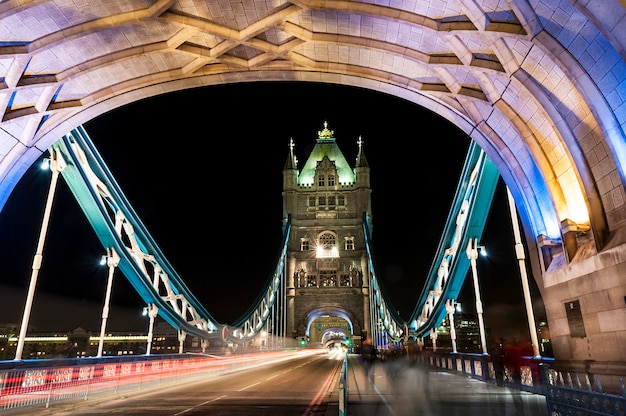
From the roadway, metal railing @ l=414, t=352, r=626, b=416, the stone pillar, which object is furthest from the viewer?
the stone pillar

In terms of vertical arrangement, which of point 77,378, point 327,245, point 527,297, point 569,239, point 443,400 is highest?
point 327,245

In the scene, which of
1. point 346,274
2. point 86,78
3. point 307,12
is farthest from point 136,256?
point 346,274

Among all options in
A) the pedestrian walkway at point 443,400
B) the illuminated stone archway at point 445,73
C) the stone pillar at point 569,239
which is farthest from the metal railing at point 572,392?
the stone pillar at point 569,239

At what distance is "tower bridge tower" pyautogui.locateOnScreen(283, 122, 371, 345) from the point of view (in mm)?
60406

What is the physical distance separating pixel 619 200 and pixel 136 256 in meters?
25.0

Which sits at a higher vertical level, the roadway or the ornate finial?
the ornate finial

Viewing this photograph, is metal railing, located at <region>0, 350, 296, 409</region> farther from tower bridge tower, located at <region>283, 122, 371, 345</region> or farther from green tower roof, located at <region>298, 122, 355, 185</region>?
green tower roof, located at <region>298, 122, 355, 185</region>

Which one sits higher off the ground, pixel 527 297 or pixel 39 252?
pixel 39 252

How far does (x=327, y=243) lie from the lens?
64.6m

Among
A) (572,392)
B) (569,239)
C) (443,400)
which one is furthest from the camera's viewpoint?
(443,400)

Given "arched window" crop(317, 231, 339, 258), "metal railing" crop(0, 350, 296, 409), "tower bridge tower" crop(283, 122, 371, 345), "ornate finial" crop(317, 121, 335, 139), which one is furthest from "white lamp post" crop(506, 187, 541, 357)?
"ornate finial" crop(317, 121, 335, 139)

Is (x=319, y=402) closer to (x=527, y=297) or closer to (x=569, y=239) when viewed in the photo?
(x=569, y=239)

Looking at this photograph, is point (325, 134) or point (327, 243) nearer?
point (327, 243)

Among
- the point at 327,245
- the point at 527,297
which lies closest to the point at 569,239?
the point at 527,297
